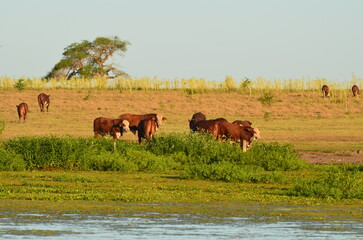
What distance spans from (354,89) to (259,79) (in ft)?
19.3

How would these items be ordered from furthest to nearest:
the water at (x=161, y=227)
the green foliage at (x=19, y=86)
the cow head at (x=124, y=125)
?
1. the green foliage at (x=19, y=86)
2. the cow head at (x=124, y=125)
3. the water at (x=161, y=227)

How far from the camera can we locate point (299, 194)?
13977 mm

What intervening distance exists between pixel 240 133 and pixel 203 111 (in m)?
18.6

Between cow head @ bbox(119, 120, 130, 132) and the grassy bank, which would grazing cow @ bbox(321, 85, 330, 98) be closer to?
the grassy bank

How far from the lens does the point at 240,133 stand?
22734 millimetres

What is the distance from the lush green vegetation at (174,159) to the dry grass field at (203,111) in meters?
7.55

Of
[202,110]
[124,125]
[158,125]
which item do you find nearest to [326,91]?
[202,110]

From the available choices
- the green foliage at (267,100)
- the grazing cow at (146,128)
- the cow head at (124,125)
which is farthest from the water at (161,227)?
the green foliage at (267,100)

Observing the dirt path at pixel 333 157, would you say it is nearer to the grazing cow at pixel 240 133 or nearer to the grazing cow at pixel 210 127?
the grazing cow at pixel 240 133

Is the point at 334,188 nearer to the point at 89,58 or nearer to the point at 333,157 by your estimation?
the point at 333,157

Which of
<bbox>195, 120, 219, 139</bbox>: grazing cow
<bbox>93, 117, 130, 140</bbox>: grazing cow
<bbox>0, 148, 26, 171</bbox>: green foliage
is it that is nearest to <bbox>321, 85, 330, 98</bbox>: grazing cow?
<bbox>93, 117, 130, 140</bbox>: grazing cow

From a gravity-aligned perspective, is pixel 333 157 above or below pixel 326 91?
below

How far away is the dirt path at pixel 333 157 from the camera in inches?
882

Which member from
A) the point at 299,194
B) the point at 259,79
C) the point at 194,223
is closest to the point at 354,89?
the point at 259,79
